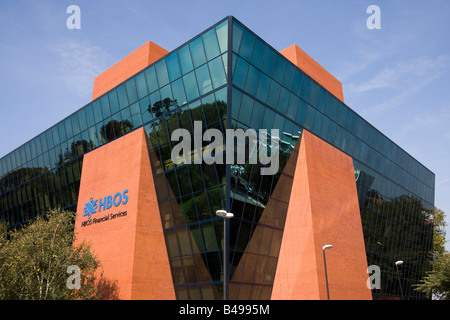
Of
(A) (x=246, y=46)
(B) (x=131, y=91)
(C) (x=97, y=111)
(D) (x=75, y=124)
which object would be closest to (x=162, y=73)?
(B) (x=131, y=91)

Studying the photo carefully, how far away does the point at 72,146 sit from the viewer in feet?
130

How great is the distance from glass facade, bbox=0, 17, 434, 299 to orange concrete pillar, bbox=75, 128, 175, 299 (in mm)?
766

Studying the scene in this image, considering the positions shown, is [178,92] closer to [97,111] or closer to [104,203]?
[97,111]

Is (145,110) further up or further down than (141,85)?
further down

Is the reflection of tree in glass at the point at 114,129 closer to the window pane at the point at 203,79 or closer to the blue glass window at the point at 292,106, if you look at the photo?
the window pane at the point at 203,79

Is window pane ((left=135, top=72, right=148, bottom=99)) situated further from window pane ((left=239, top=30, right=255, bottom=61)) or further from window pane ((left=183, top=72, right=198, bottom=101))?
window pane ((left=239, top=30, right=255, bottom=61))

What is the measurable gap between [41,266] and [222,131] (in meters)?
14.3

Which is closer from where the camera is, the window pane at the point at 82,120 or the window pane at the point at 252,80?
the window pane at the point at 252,80

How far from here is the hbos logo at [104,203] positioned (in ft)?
100.0

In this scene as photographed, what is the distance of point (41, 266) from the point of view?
2402cm

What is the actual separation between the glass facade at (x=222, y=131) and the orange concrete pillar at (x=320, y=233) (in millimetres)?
881

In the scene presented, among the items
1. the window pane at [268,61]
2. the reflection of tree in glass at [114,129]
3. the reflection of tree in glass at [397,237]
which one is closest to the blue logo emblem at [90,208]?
the reflection of tree in glass at [114,129]

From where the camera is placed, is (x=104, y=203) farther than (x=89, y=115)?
No
